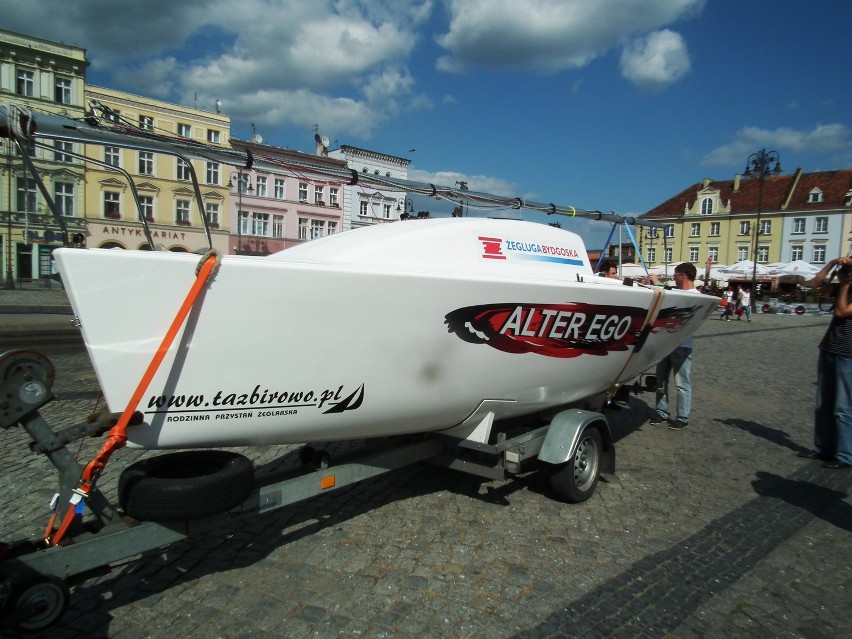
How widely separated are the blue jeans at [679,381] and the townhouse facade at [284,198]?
4.18 meters

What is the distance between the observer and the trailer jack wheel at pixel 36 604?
2184 mm

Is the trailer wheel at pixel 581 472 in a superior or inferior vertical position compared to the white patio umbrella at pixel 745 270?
inferior

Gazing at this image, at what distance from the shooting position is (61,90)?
556 centimetres

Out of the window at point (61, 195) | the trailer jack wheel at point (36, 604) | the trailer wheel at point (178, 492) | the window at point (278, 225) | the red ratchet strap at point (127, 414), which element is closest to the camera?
the trailer jack wheel at point (36, 604)

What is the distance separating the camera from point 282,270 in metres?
2.66

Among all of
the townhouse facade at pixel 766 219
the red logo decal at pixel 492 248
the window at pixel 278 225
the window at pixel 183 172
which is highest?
the townhouse facade at pixel 766 219

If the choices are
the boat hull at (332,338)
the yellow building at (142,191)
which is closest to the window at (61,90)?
the yellow building at (142,191)

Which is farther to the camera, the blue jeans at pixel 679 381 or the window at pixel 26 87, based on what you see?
the blue jeans at pixel 679 381

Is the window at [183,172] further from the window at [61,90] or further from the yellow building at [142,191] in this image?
the window at [61,90]

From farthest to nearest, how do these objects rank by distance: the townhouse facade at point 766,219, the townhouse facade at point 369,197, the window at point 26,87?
the townhouse facade at point 766,219, the window at point 26,87, the townhouse facade at point 369,197

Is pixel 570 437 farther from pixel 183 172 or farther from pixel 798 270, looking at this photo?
pixel 798 270

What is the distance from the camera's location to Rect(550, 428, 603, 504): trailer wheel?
4.21 metres

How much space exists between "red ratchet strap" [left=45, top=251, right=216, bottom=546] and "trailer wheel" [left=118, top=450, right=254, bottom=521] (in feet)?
0.61

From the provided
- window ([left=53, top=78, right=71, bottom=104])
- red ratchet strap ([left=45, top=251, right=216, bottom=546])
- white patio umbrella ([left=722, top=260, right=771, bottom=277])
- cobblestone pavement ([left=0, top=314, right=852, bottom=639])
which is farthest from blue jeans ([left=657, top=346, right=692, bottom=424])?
white patio umbrella ([left=722, top=260, right=771, bottom=277])
